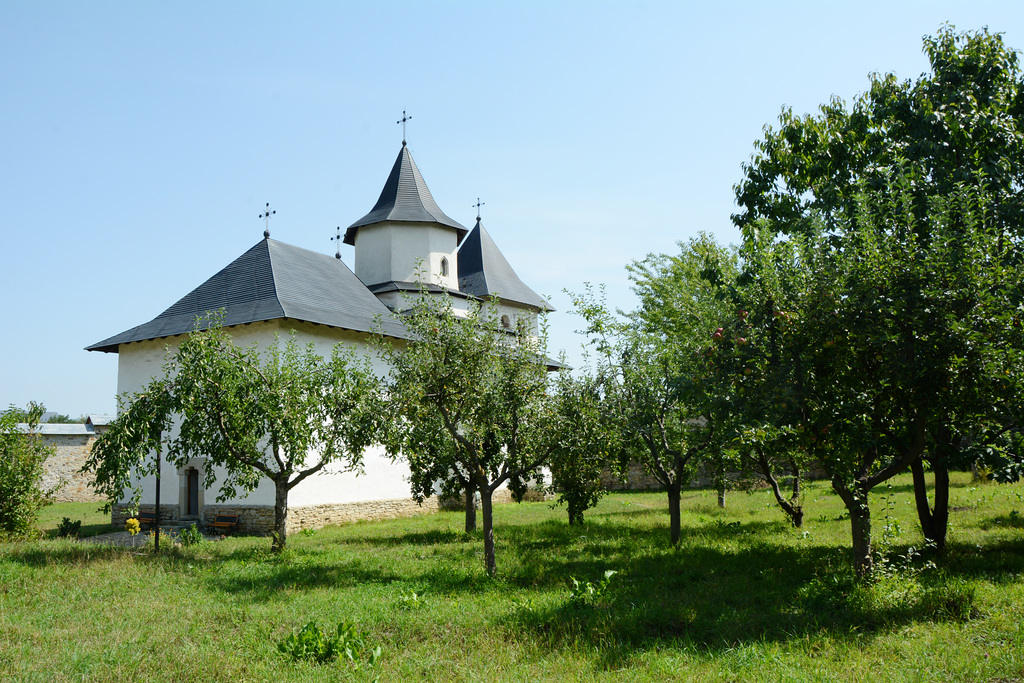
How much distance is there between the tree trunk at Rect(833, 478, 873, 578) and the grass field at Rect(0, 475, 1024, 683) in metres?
0.28

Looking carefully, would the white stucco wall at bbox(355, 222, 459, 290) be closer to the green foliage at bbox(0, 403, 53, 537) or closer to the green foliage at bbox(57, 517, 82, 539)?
the green foliage at bbox(57, 517, 82, 539)

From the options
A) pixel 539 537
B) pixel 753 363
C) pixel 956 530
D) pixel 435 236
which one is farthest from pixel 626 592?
pixel 435 236

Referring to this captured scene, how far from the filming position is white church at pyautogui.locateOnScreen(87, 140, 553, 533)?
17.9m

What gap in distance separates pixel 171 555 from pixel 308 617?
19.0 feet

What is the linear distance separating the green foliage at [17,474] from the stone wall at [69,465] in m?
13.5

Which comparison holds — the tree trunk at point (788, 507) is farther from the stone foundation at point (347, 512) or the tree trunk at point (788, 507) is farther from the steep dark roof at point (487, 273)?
the steep dark roof at point (487, 273)

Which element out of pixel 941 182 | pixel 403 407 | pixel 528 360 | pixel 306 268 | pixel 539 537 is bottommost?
pixel 539 537

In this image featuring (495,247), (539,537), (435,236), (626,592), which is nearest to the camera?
(626,592)

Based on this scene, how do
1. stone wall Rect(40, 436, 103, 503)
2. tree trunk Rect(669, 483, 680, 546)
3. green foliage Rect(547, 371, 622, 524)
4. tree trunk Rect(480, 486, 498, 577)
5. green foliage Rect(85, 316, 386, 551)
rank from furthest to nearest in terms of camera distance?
1. stone wall Rect(40, 436, 103, 503)
2. tree trunk Rect(669, 483, 680, 546)
3. green foliage Rect(85, 316, 386, 551)
4. green foliage Rect(547, 371, 622, 524)
5. tree trunk Rect(480, 486, 498, 577)

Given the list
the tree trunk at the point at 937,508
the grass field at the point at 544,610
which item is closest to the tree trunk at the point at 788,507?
the grass field at the point at 544,610

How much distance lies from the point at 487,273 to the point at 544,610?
934 inches

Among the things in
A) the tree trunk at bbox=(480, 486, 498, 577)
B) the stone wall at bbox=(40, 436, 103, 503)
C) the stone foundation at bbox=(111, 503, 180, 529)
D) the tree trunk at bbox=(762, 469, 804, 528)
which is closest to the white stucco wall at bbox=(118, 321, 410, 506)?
the stone foundation at bbox=(111, 503, 180, 529)

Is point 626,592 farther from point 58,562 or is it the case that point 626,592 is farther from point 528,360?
point 58,562

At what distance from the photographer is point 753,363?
7.73 metres
